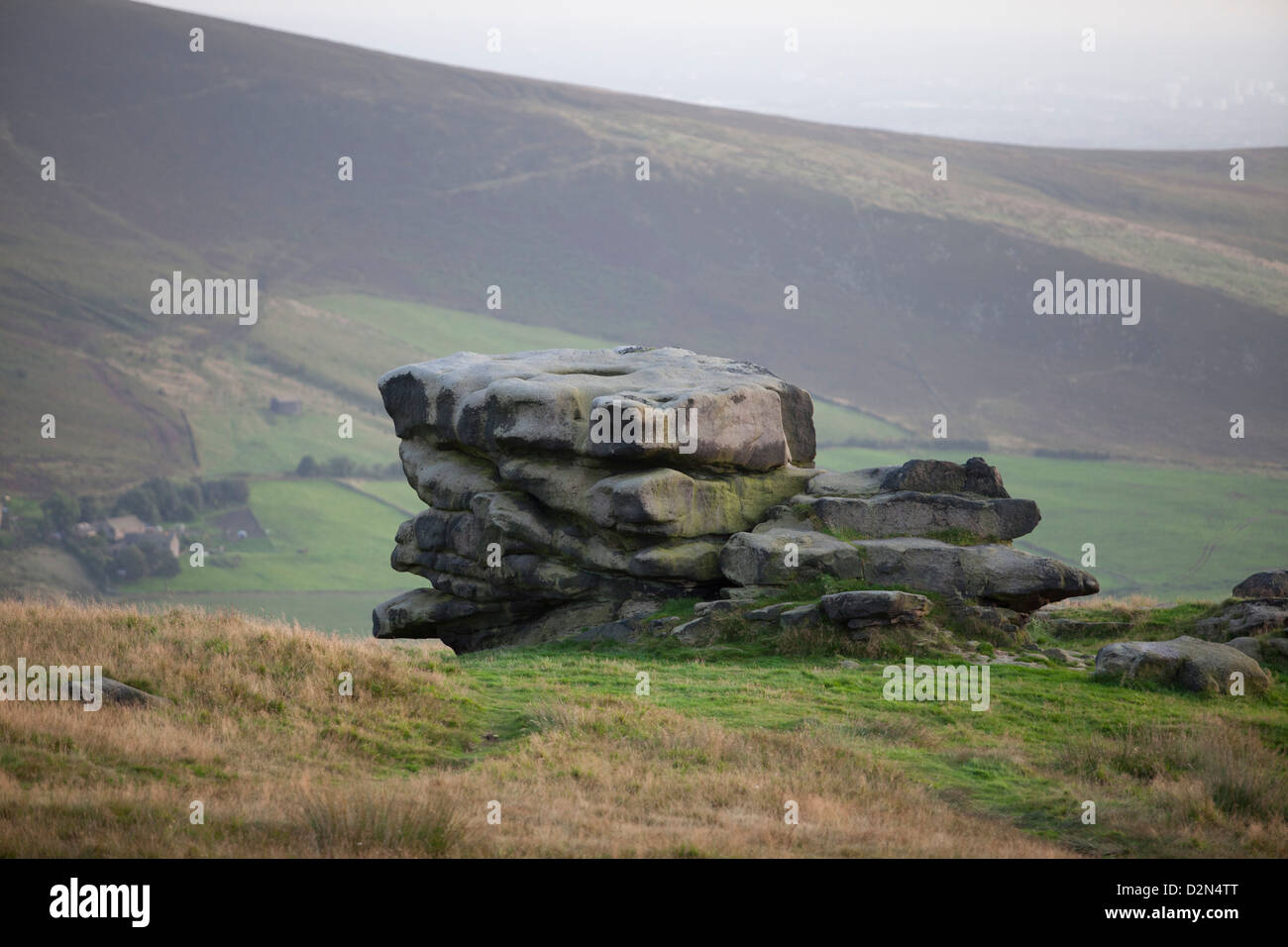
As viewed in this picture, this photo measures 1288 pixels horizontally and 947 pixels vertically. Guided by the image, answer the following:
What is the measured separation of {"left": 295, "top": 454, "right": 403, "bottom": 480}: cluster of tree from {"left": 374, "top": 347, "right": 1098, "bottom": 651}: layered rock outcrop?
388 feet

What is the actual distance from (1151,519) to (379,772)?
12618 cm

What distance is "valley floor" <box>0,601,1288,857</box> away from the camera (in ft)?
43.0

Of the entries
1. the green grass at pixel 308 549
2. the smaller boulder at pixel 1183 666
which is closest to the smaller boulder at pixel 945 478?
the smaller boulder at pixel 1183 666

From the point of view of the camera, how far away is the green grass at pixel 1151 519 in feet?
367

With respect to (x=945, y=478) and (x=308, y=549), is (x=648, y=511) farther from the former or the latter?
(x=308, y=549)

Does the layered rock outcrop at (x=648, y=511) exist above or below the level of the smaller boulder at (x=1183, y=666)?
above

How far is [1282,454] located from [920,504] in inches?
5889

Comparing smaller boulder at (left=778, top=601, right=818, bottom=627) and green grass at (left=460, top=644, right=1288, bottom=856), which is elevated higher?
smaller boulder at (left=778, top=601, right=818, bottom=627)

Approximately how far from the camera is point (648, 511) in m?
24.6

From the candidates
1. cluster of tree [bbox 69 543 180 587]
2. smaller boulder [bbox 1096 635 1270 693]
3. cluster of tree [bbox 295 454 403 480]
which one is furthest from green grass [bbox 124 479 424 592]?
smaller boulder [bbox 1096 635 1270 693]

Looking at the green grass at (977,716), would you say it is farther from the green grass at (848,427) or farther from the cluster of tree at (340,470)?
the green grass at (848,427)

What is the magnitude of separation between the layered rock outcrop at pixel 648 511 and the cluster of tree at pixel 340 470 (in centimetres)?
11825

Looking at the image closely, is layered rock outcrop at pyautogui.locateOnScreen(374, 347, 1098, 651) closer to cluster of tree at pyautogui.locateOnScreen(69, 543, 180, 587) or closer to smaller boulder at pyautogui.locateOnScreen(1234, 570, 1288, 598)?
smaller boulder at pyautogui.locateOnScreen(1234, 570, 1288, 598)

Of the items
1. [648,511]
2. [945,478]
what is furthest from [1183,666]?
[648,511]
